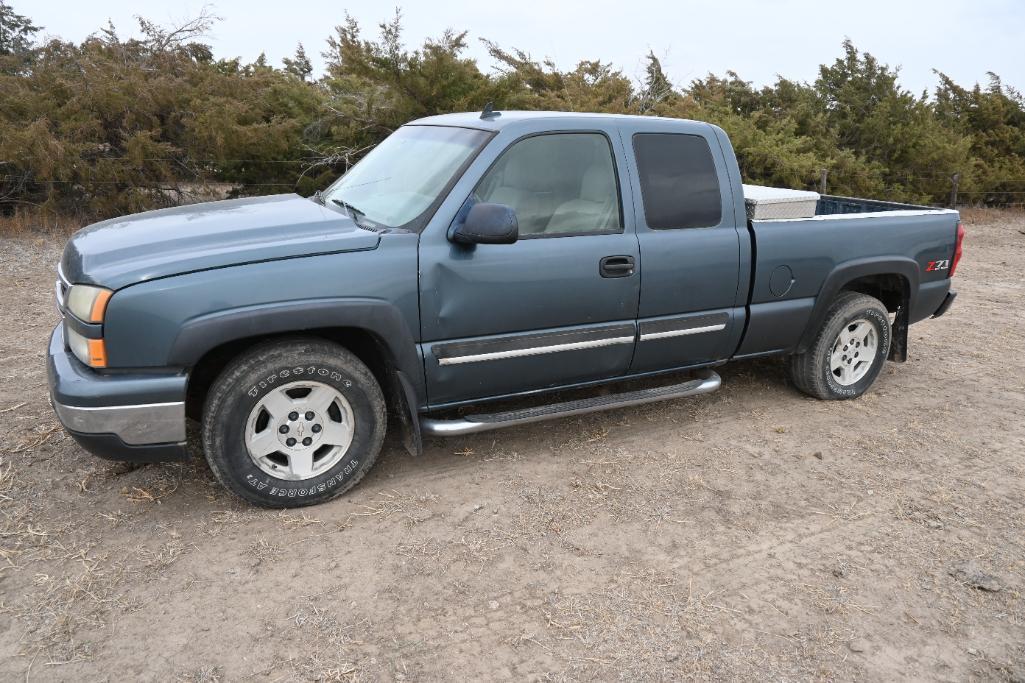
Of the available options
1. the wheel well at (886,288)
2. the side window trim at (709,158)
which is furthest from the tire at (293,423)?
the wheel well at (886,288)

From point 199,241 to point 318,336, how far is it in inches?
26.1

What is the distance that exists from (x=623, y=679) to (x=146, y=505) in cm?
232

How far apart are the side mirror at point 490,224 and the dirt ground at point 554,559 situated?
1.26m

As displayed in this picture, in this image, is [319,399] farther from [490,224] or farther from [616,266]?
[616,266]

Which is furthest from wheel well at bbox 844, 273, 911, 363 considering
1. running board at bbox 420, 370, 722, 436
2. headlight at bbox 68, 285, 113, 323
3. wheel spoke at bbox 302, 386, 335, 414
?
headlight at bbox 68, 285, 113, 323

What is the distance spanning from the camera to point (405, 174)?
13.3ft

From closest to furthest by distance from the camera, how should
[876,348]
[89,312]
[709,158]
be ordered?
[89,312], [709,158], [876,348]

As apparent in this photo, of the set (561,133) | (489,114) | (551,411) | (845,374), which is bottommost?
(845,374)

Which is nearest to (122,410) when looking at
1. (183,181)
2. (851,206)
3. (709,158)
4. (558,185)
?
(558,185)

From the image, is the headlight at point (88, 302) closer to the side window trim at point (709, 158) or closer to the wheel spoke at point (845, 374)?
the side window trim at point (709, 158)

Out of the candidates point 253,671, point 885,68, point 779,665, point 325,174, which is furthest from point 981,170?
point 253,671

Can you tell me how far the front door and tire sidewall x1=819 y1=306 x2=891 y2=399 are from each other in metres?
1.63

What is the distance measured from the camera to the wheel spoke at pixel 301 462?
3.51 metres

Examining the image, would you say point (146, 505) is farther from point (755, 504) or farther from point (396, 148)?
point (755, 504)
